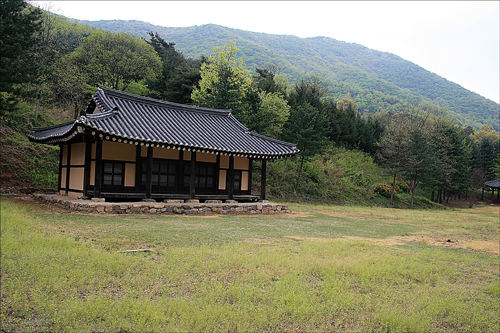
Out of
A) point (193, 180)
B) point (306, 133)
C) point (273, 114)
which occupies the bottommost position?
point (193, 180)

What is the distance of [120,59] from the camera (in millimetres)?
40469

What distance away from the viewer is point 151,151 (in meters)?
16.3

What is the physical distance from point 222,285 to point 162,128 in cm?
1244

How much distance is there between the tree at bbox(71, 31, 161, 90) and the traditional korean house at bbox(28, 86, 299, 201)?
67.4 ft

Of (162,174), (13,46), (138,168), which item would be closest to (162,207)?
(162,174)

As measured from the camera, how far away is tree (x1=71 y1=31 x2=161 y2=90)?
37969 mm

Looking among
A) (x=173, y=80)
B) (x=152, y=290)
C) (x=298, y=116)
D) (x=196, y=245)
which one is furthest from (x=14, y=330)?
(x=173, y=80)

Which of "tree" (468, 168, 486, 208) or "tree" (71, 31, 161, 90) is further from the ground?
"tree" (71, 31, 161, 90)

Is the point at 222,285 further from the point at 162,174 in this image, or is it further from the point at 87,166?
the point at 162,174

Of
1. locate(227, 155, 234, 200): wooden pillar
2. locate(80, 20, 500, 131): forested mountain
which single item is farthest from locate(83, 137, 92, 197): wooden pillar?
locate(80, 20, 500, 131): forested mountain

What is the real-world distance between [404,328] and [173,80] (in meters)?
37.3

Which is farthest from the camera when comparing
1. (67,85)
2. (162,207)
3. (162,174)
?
(67,85)

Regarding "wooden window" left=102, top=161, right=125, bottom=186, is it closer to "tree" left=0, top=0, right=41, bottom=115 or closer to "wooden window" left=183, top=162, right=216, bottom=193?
"wooden window" left=183, top=162, right=216, bottom=193

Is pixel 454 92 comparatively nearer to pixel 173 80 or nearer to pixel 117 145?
pixel 173 80
